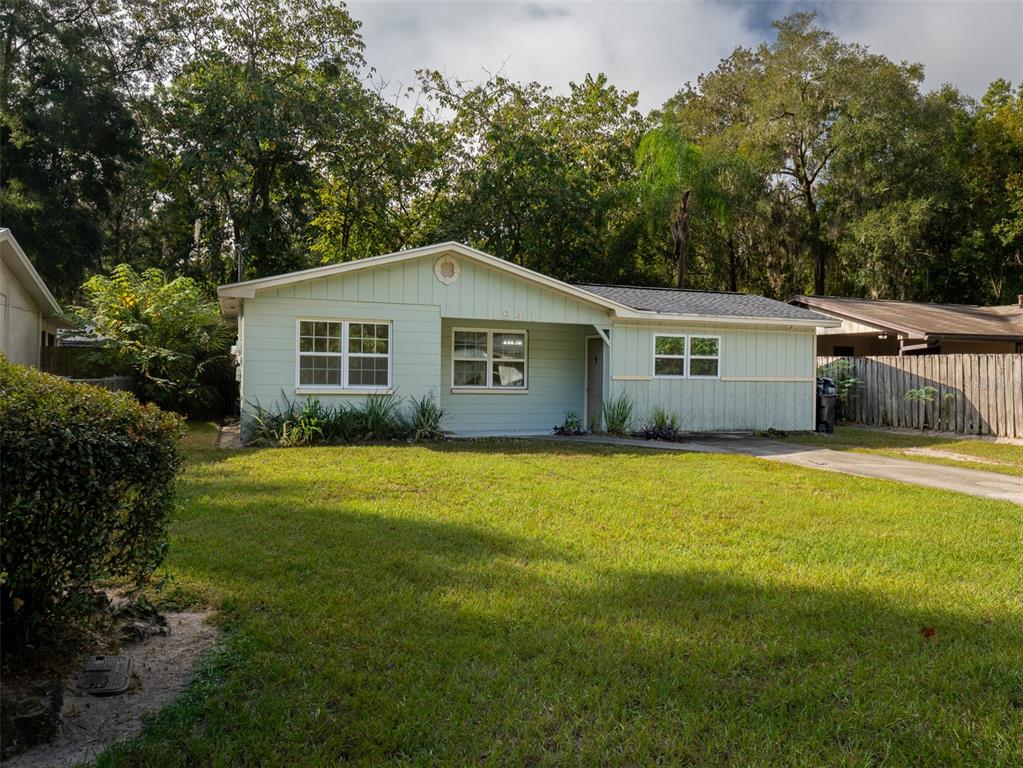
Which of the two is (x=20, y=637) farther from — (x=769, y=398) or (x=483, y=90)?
(x=483, y=90)

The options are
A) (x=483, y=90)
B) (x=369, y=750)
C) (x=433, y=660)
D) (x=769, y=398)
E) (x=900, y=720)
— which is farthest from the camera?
(x=483, y=90)

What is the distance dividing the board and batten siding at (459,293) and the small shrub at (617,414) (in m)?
1.70

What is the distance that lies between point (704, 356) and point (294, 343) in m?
9.00

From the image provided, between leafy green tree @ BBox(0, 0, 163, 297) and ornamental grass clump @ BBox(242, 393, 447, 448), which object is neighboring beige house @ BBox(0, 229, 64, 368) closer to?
ornamental grass clump @ BBox(242, 393, 447, 448)

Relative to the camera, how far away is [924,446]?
1372 cm

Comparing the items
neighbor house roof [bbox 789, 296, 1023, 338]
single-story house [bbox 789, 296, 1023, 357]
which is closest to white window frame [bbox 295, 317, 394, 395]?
single-story house [bbox 789, 296, 1023, 357]

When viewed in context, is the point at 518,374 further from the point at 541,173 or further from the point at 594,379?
the point at 541,173

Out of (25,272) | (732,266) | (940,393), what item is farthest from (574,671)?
(732,266)

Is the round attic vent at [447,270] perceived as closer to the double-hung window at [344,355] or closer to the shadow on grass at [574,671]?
the double-hung window at [344,355]

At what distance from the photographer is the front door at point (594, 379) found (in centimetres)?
1592

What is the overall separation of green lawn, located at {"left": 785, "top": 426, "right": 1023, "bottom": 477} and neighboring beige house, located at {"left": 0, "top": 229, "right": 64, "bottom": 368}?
15.9 metres

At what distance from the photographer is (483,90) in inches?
1143

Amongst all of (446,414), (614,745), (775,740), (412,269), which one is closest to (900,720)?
(775,740)

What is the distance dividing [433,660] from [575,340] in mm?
13300
